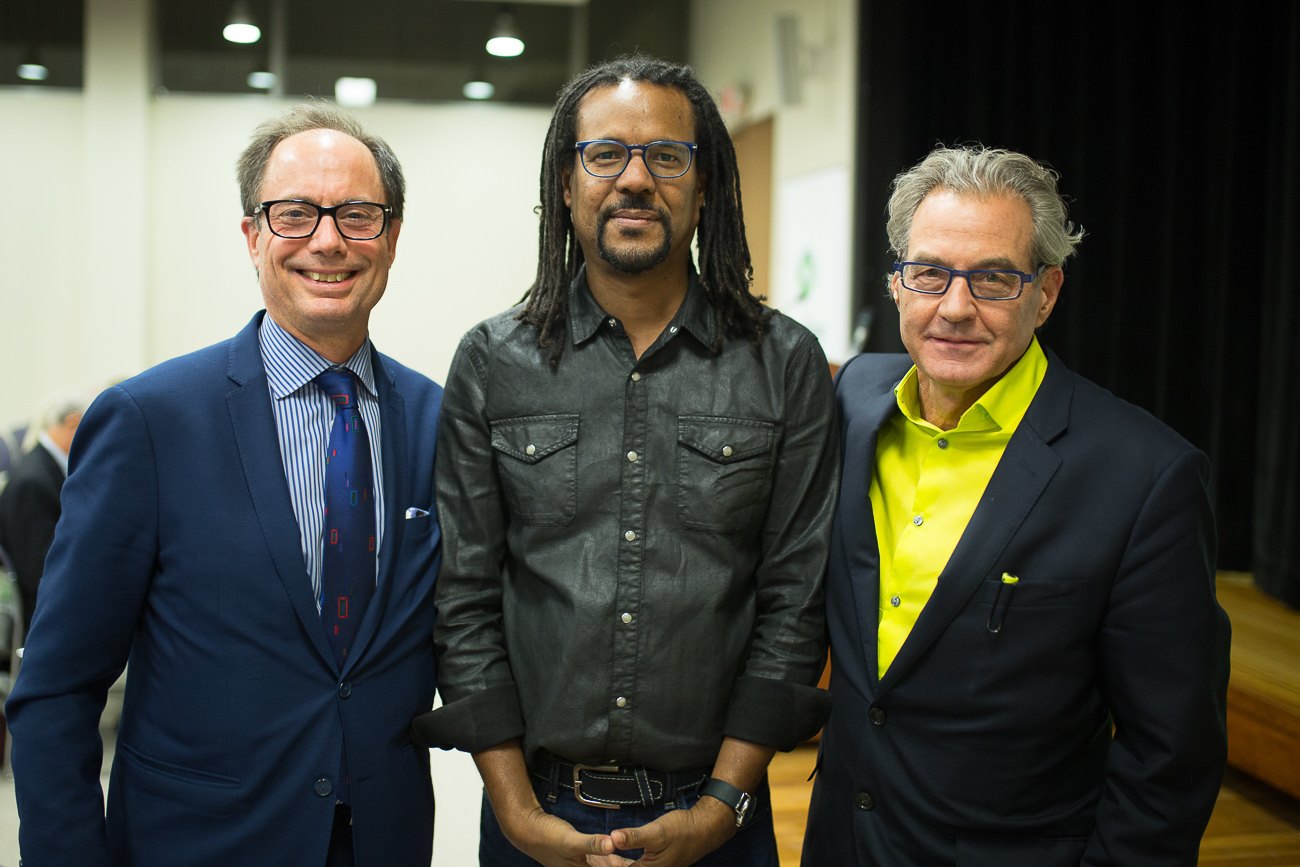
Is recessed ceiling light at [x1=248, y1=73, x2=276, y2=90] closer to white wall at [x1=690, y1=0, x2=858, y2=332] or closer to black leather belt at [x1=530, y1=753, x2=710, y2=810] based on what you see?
white wall at [x1=690, y1=0, x2=858, y2=332]

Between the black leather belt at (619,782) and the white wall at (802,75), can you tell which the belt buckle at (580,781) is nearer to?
the black leather belt at (619,782)

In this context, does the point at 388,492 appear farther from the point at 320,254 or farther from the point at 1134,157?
the point at 1134,157

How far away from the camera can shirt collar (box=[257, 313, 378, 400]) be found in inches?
60.1

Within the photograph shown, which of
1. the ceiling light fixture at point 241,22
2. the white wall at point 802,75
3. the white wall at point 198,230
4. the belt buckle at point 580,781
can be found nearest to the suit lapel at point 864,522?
the belt buckle at point 580,781

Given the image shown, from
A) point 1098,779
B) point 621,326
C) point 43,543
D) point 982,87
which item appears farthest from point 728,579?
point 982,87

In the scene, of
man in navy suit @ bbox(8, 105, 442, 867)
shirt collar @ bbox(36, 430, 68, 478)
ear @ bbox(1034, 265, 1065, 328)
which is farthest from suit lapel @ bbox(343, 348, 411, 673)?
→ shirt collar @ bbox(36, 430, 68, 478)

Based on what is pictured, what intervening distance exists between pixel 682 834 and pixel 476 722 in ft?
1.12

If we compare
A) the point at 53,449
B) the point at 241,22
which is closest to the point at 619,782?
the point at 53,449

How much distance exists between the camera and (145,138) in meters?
6.61

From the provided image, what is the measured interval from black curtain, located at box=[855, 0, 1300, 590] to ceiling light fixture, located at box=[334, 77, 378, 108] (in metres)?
3.33

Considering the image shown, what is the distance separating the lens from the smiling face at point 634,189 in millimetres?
1514

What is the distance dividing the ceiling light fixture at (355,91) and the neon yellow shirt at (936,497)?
594 centimetres

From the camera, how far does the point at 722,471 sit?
1533 millimetres

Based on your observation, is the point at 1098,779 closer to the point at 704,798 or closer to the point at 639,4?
the point at 704,798
